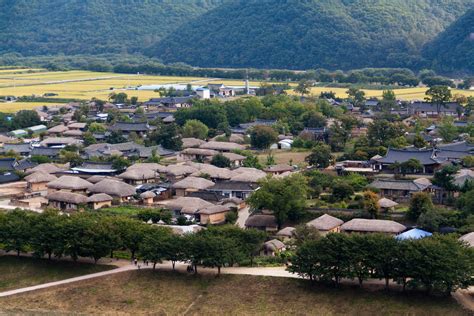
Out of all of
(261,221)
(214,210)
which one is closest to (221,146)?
(214,210)

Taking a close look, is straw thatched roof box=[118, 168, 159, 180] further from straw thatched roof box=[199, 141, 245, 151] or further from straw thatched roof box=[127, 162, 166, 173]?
straw thatched roof box=[199, 141, 245, 151]

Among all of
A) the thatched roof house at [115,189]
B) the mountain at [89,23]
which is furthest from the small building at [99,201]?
the mountain at [89,23]

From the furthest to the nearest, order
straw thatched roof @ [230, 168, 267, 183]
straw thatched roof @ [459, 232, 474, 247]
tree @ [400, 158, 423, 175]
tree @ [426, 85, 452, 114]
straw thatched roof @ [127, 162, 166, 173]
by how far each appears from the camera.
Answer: tree @ [426, 85, 452, 114], straw thatched roof @ [127, 162, 166, 173], tree @ [400, 158, 423, 175], straw thatched roof @ [230, 168, 267, 183], straw thatched roof @ [459, 232, 474, 247]

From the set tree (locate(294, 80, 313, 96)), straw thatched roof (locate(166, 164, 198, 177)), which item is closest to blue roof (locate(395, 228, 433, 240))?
straw thatched roof (locate(166, 164, 198, 177))

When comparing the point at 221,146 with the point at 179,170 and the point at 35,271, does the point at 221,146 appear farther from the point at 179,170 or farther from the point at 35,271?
the point at 35,271

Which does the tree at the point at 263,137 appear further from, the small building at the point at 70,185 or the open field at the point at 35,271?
the open field at the point at 35,271

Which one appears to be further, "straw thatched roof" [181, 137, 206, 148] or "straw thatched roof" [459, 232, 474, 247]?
"straw thatched roof" [181, 137, 206, 148]

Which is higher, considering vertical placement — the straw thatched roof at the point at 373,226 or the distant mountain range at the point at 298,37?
the distant mountain range at the point at 298,37
